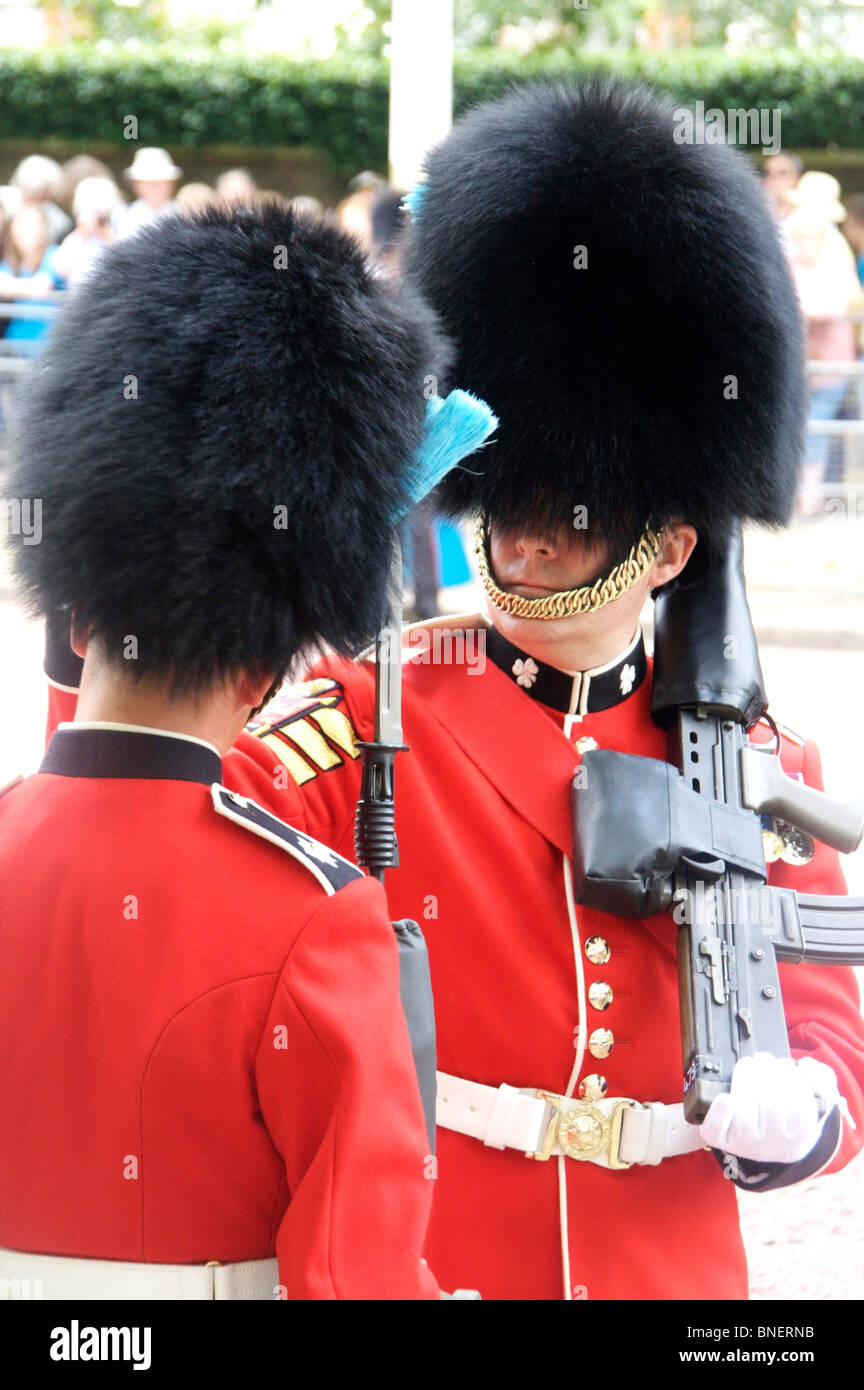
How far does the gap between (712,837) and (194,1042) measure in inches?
33.5

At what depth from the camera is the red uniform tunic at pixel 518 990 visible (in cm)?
202

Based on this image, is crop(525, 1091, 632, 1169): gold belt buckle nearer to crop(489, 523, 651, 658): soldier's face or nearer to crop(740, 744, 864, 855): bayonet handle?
crop(740, 744, 864, 855): bayonet handle

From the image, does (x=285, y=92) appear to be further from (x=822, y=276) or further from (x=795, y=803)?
(x=795, y=803)

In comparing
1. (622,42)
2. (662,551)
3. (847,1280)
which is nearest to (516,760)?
(662,551)

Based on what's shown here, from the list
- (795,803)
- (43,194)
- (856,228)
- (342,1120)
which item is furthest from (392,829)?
(856,228)

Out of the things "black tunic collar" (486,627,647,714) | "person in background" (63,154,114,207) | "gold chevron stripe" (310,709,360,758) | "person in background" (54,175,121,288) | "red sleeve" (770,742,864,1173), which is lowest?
"red sleeve" (770,742,864,1173)

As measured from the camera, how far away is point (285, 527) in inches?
58.2

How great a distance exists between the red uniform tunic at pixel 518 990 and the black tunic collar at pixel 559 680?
61mm

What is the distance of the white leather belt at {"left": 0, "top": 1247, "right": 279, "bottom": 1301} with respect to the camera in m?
1.43

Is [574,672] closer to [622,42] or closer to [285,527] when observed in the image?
[285,527]

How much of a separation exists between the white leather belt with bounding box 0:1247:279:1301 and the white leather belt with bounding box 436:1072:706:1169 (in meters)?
0.59

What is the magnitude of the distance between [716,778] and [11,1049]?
1.01 m

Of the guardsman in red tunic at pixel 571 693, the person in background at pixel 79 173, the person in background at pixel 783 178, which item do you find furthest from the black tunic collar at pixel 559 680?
the person in background at pixel 79 173

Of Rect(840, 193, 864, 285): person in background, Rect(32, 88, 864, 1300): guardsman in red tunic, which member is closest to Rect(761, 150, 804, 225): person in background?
Rect(840, 193, 864, 285): person in background
